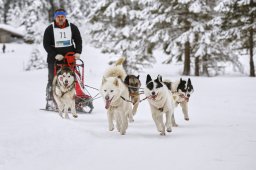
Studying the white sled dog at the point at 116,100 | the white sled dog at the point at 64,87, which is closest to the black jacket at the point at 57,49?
the white sled dog at the point at 64,87

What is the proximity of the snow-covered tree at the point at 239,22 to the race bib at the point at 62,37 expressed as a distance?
12469mm

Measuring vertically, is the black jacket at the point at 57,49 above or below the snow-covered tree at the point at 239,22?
below

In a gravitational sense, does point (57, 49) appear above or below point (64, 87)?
above

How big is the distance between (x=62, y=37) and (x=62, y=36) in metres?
0.02

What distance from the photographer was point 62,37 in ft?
25.0

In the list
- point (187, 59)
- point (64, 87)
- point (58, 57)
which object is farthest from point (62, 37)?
point (187, 59)

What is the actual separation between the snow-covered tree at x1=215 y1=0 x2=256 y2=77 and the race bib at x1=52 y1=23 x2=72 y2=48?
12.5 meters

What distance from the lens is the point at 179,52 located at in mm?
22609

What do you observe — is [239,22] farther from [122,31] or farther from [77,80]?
[77,80]

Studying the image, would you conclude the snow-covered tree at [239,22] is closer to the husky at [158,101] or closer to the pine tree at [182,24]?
the pine tree at [182,24]

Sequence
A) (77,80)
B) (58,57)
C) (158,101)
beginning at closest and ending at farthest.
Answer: (158,101) < (58,57) < (77,80)

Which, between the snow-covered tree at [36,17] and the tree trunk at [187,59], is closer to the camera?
the tree trunk at [187,59]

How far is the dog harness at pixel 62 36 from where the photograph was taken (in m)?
7.55

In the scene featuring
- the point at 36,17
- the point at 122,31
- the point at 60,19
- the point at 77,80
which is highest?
the point at 36,17
